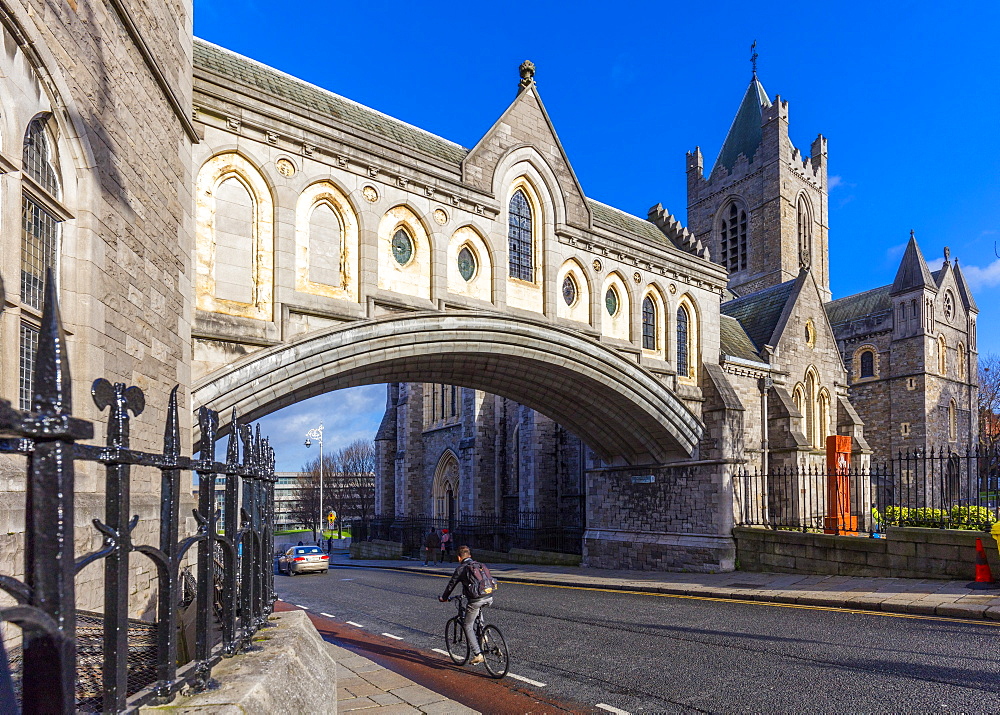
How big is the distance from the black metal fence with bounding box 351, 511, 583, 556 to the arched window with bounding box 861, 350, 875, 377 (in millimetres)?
26258

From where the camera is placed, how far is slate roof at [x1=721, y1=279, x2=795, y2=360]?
23.9m

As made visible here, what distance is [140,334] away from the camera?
27.4ft

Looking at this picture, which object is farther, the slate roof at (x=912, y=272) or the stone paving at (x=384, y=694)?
the slate roof at (x=912, y=272)

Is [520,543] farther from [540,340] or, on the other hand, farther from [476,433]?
[540,340]

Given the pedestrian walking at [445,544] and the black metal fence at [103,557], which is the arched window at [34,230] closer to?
the black metal fence at [103,557]

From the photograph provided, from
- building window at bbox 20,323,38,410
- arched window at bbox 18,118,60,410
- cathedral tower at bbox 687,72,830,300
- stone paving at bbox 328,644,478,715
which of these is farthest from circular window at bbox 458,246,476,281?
cathedral tower at bbox 687,72,830,300

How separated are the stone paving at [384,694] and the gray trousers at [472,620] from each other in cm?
95

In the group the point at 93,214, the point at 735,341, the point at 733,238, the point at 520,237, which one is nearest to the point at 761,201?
the point at 733,238

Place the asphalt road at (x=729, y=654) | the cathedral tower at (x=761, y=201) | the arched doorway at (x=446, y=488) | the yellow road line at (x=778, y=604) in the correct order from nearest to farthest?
the asphalt road at (x=729, y=654) < the yellow road line at (x=778, y=604) < the arched doorway at (x=446, y=488) < the cathedral tower at (x=761, y=201)

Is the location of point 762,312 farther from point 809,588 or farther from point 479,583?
point 479,583

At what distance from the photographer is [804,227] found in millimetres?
52781

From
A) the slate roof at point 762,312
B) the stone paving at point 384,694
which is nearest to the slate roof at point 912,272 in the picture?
the slate roof at point 762,312

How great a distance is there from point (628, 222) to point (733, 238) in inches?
1403

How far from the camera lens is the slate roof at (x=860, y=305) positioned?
46.2 m
